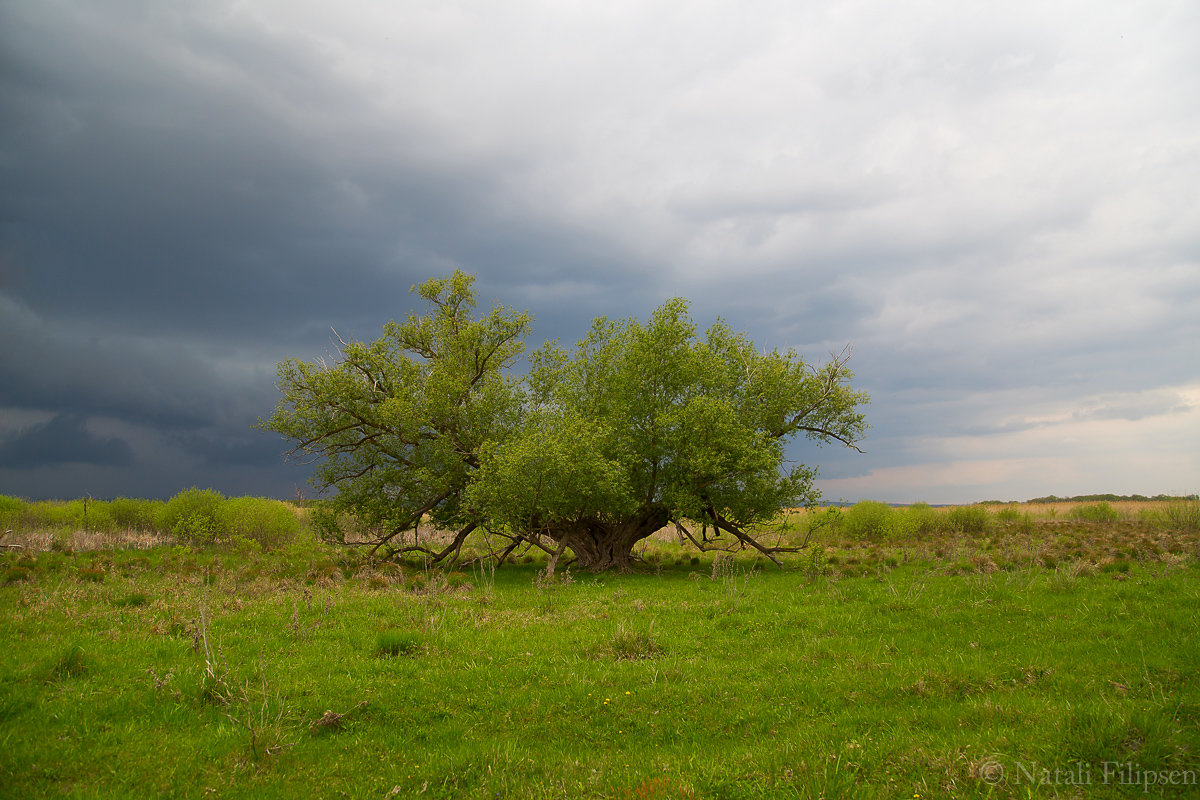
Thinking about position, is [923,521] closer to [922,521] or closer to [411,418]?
[922,521]

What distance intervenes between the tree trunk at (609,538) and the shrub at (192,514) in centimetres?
2811

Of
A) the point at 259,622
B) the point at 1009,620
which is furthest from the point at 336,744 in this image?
the point at 1009,620

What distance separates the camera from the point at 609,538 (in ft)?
100

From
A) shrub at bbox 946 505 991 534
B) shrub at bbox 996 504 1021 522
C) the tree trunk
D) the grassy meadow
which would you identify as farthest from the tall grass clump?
the tree trunk

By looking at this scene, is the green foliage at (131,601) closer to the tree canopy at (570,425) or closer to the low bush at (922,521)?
the tree canopy at (570,425)

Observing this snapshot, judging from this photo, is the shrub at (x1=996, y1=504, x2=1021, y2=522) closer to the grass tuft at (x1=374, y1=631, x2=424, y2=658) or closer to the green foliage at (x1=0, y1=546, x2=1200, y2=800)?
the green foliage at (x1=0, y1=546, x2=1200, y2=800)

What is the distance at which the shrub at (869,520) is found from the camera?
46594mm

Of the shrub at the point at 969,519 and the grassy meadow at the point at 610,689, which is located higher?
the shrub at the point at 969,519

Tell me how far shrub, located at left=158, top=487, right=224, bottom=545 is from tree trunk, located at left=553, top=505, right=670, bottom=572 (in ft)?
92.2

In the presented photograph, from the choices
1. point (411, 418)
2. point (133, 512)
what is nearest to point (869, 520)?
point (411, 418)

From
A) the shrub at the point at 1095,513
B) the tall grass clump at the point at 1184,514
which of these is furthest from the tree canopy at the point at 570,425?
the shrub at the point at 1095,513

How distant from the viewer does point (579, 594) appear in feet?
69.3

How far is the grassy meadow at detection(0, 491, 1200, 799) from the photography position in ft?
23.5

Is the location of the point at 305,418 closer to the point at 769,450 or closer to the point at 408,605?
the point at 408,605
